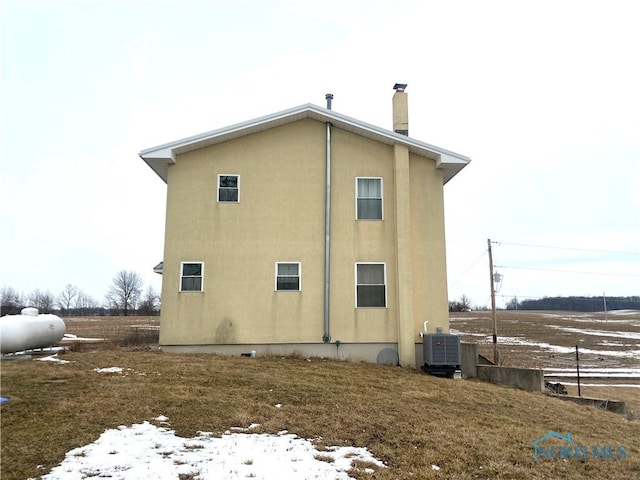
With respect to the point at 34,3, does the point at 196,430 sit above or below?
below

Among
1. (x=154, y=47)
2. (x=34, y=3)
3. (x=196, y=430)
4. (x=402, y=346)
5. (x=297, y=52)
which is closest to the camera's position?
(x=196, y=430)

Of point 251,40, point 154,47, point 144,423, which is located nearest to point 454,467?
point 144,423

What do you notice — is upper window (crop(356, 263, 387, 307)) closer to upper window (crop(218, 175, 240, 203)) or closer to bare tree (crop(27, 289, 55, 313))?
upper window (crop(218, 175, 240, 203))

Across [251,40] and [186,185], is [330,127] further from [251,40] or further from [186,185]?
[186,185]

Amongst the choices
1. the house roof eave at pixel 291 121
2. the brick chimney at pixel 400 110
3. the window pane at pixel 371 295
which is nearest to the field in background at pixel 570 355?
the house roof eave at pixel 291 121

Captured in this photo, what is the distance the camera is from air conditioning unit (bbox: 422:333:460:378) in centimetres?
1095

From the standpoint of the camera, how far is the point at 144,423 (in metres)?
5.43

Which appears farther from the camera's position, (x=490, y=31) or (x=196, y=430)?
(x=490, y=31)

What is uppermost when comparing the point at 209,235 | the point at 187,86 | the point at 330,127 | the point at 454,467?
the point at 187,86

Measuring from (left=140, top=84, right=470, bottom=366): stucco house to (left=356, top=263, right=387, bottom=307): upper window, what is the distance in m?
0.03

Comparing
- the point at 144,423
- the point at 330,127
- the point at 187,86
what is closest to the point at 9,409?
the point at 144,423

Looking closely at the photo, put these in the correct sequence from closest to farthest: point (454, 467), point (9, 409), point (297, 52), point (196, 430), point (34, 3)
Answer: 1. point (454, 467)
2. point (196, 430)
3. point (9, 409)
4. point (34, 3)
5. point (297, 52)

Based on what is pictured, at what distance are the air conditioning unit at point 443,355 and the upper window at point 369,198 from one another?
363cm

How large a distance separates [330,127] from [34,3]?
7223 millimetres
